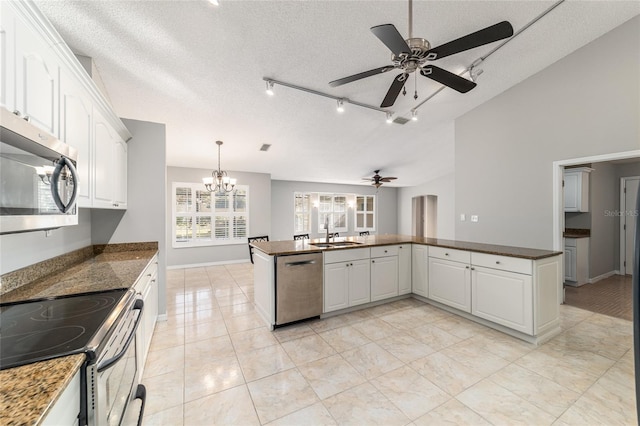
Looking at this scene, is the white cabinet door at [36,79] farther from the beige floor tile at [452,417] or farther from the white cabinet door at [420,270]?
the white cabinet door at [420,270]

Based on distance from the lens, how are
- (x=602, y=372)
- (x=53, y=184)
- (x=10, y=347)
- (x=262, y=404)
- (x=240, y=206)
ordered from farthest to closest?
(x=240, y=206)
(x=602, y=372)
(x=262, y=404)
(x=53, y=184)
(x=10, y=347)

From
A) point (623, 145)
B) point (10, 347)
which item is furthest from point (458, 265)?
point (10, 347)

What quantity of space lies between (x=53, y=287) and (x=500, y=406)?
10.3 feet

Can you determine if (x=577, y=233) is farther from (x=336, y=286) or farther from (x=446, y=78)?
(x=336, y=286)

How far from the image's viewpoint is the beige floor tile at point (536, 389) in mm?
1796

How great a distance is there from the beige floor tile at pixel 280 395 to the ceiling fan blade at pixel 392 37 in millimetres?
2576

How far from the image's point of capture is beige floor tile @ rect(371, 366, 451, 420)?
178 centimetres

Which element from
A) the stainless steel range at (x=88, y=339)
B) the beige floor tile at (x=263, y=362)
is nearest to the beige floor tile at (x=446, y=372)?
the beige floor tile at (x=263, y=362)

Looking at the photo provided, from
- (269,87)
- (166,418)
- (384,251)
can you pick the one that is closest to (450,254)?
(384,251)

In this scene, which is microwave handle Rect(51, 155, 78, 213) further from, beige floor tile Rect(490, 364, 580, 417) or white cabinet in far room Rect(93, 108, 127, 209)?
beige floor tile Rect(490, 364, 580, 417)

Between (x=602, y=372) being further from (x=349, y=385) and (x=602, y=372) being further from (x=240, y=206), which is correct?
(x=240, y=206)

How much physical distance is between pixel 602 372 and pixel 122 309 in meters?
3.64

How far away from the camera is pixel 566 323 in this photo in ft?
10.1

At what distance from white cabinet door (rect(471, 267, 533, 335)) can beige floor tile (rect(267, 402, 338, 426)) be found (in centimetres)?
223
